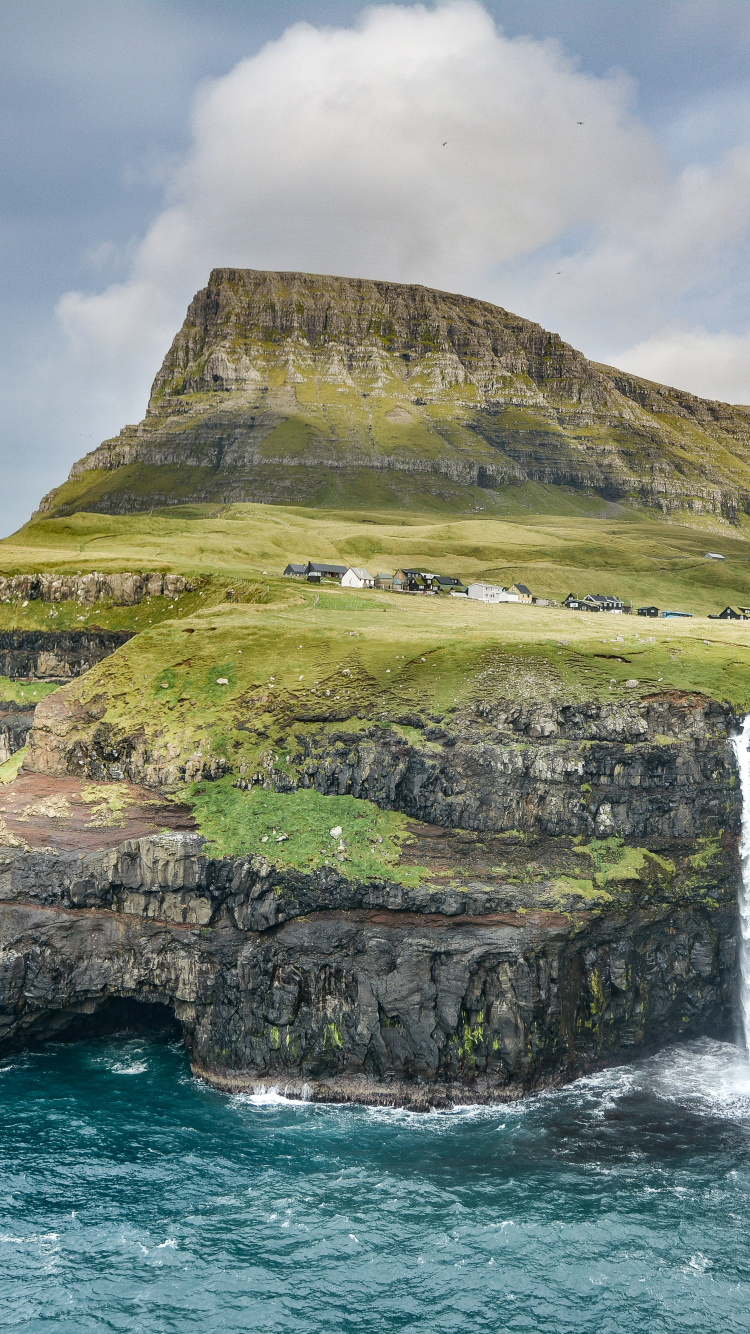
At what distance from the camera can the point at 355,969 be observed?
6719 centimetres

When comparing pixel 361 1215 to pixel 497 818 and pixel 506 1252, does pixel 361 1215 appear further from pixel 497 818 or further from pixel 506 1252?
pixel 497 818

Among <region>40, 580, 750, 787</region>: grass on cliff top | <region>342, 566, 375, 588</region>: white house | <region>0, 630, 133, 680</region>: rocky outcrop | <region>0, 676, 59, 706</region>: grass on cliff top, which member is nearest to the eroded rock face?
<region>40, 580, 750, 787</region>: grass on cliff top

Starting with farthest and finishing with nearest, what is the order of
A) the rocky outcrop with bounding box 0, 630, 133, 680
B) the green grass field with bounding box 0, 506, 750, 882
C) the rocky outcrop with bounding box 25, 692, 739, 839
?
the rocky outcrop with bounding box 0, 630, 133, 680 → the rocky outcrop with bounding box 25, 692, 739, 839 → the green grass field with bounding box 0, 506, 750, 882

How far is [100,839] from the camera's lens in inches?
2936

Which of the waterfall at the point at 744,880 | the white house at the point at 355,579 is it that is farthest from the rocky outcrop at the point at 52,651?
the waterfall at the point at 744,880

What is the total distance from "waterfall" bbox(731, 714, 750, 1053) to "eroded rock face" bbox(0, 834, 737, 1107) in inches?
42.2

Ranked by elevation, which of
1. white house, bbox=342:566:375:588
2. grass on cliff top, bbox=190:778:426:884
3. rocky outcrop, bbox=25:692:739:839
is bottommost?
grass on cliff top, bbox=190:778:426:884

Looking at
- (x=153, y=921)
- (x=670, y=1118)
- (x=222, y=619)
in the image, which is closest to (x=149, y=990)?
(x=153, y=921)

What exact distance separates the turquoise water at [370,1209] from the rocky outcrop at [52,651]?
82548 millimetres

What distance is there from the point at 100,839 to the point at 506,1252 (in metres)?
44.2

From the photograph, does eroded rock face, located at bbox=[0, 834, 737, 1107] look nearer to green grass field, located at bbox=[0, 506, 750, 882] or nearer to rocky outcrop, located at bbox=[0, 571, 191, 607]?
green grass field, located at bbox=[0, 506, 750, 882]

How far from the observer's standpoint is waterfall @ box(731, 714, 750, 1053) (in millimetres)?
72500

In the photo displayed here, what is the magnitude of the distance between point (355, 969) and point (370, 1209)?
18.1 metres

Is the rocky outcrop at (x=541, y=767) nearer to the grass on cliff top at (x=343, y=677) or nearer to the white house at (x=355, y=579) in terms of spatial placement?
the grass on cliff top at (x=343, y=677)
